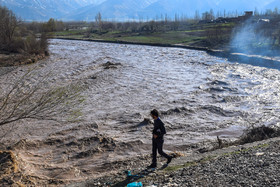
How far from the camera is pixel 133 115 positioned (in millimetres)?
15258

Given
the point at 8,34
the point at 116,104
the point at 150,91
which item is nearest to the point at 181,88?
the point at 150,91

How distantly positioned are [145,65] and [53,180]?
25.1m

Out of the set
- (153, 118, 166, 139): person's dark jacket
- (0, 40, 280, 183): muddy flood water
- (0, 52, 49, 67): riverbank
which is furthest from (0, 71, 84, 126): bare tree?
(0, 52, 49, 67): riverbank

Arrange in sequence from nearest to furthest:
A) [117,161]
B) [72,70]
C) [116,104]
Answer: [117,161] < [116,104] < [72,70]

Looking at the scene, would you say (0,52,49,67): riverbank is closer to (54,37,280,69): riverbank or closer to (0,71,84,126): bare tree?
(0,71,84,126): bare tree

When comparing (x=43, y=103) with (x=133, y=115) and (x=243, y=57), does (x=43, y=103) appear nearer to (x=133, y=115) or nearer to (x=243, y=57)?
(x=133, y=115)

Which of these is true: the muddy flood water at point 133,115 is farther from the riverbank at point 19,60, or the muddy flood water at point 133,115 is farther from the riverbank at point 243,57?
the riverbank at point 19,60

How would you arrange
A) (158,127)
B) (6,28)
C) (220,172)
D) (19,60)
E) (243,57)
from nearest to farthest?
(220,172) → (158,127) → (19,60) → (243,57) → (6,28)

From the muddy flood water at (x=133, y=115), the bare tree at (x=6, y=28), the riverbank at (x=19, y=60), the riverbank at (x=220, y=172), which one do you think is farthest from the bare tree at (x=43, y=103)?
the bare tree at (x=6, y=28)

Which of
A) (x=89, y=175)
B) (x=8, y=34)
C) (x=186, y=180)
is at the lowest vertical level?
(x=89, y=175)

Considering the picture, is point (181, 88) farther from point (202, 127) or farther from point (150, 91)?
point (202, 127)

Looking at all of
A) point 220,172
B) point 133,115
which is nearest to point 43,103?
point 220,172

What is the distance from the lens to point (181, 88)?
21.7 metres

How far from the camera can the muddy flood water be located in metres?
10.8
